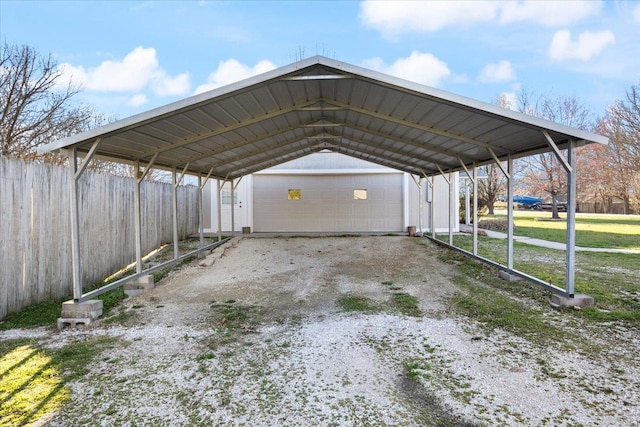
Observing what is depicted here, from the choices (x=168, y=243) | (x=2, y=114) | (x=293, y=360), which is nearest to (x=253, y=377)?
(x=293, y=360)

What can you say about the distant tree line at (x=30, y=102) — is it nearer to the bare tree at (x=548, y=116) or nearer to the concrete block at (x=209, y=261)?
the concrete block at (x=209, y=261)

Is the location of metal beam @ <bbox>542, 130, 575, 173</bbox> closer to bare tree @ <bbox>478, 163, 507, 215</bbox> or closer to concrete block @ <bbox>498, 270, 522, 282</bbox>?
concrete block @ <bbox>498, 270, 522, 282</bbox>

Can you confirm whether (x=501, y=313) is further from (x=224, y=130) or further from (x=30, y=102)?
(x=30, y=102)

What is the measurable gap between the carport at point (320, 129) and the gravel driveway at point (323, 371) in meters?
1.75

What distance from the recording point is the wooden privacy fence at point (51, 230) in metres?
4.70

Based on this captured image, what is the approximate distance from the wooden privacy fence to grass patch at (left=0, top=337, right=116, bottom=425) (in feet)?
3.86

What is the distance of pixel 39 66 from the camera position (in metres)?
10.3

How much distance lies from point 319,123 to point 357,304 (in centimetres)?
441

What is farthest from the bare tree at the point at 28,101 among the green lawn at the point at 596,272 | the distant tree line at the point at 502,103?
the green lawn at the point at 596,272

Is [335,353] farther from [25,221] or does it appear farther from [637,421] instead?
[25,221]

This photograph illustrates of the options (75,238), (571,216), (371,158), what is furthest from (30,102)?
(571,216)

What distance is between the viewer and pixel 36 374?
11.0 ft

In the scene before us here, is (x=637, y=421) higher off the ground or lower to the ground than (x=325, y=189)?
lower

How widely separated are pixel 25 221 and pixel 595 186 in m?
33.1
